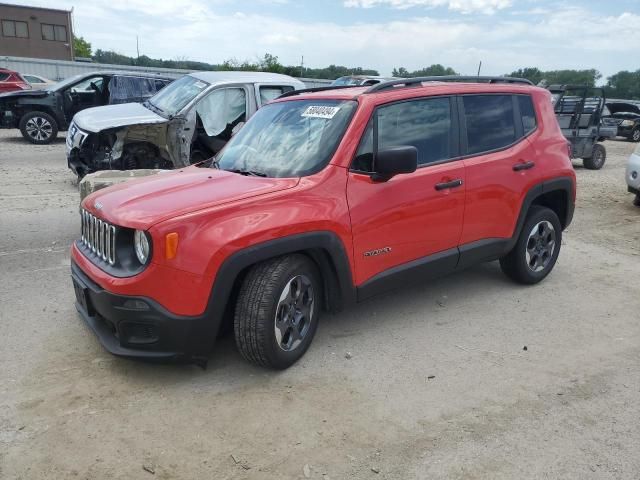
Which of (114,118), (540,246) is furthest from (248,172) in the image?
(114,118)

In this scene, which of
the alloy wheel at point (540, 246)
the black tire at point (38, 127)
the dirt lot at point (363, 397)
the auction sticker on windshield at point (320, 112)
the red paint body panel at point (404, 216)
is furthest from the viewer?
the black tire at point (38, 127)

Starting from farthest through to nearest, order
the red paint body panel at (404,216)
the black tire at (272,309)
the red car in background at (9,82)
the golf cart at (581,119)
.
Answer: the red car in background at (9,82), the golf cart at (581,119), the red paint body panel at (404,216), the black tire at (272,309)

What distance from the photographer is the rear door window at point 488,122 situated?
14.7 feet

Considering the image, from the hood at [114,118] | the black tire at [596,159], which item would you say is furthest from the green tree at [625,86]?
the hood at [114,118]

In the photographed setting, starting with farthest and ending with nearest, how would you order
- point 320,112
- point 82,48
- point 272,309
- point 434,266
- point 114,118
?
Answer: point 82,48, point 114,118, point 434,266, point 320,112, point 272,309

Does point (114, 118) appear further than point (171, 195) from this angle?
Yes

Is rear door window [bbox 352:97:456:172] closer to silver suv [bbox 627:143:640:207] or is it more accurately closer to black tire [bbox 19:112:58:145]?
silver suv [bbox 627:143:640:207]

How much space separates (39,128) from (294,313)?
12.4 metres

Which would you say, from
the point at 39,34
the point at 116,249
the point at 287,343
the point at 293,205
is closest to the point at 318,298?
the point at 287,343

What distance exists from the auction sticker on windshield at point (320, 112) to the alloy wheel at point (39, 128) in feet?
37.7

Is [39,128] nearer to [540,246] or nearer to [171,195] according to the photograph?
[171,195]

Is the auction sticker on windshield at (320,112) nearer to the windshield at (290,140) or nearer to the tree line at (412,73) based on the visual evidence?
the windshield at (290,140)

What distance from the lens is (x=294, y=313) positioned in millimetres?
3561

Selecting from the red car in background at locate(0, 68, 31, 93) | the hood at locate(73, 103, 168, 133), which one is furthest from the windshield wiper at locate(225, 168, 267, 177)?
the red car in background at locate(0, 68, 31, 93)
